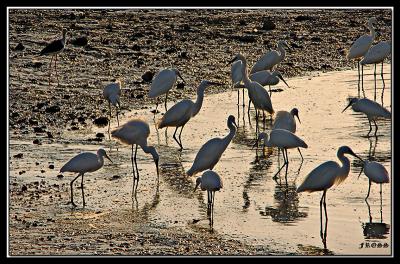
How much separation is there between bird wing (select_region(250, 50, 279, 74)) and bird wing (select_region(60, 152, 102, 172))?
726 cm

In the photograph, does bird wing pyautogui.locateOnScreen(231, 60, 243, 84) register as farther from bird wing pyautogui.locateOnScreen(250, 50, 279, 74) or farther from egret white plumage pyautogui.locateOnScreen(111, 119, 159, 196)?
egret white plumage pyautogui.locateOnScreen(111, 119, 159, 196)

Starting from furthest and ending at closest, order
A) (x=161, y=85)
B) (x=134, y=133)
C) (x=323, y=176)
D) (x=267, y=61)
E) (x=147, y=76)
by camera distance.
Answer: (x=147, y=76)
(x=267, y=61)
(x=161, y=85)
(x=134, y=133)
(x=323, y=176)

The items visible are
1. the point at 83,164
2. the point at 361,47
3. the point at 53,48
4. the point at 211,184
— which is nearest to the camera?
the point at 211,184

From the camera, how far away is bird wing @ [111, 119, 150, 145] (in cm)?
1407

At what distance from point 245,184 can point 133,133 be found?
1869 millimetres

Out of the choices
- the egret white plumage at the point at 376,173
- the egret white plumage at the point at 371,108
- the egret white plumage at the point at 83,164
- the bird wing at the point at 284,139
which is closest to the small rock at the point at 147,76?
the egret white plumage at the point at 371,108

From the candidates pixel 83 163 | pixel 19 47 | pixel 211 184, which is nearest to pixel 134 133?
pixel 83 163

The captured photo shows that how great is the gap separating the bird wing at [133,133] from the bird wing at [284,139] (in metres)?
1.85

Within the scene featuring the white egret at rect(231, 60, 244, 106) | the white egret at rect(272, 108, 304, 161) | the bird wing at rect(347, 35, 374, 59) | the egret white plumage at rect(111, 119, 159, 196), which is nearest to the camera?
the egret white plumage at rect(111, 119, 159, 196)

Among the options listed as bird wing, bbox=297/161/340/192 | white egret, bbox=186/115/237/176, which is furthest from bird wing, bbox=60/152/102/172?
bird wing, bbox=297/161/340/192

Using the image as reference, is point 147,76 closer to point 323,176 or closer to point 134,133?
point 134,133

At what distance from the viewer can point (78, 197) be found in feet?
41.3

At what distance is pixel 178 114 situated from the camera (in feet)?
51.1

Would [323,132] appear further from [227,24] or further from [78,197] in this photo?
[227,24]
